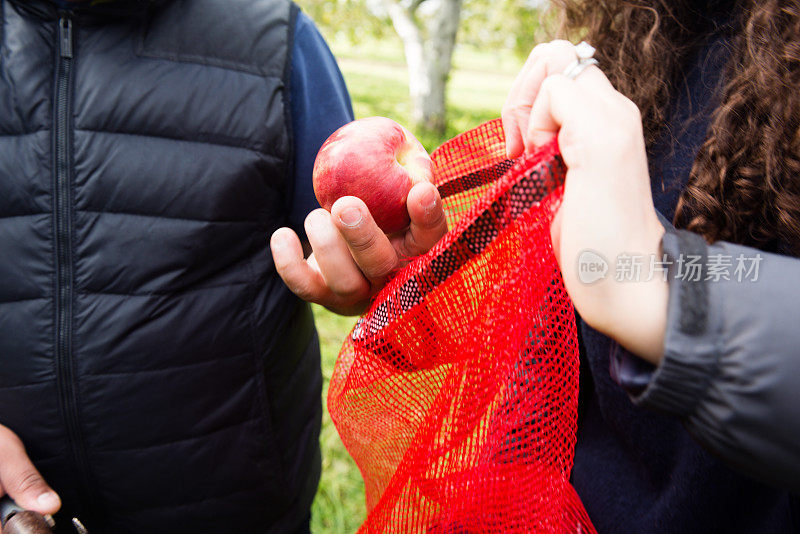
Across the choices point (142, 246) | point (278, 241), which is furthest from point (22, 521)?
point (278, 241)

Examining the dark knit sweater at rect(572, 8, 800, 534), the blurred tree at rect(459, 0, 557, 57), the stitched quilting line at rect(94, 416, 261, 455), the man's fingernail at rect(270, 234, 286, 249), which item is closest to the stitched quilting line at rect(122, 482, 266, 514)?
the stitched quilting line at rect(94, 416, 261, 455)

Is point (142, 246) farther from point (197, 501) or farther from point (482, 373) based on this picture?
point (482, 373)

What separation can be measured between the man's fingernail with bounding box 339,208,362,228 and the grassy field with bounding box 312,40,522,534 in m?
1.94

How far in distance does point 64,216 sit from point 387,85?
12.9m

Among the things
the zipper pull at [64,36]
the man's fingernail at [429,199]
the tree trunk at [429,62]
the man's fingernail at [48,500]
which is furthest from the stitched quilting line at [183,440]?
the tree trunk at [429,62]

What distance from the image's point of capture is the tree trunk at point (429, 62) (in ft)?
28.3

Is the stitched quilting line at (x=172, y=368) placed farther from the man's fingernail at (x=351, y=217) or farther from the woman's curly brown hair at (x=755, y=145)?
the woman's curly brown hair at (x=755, y=145)

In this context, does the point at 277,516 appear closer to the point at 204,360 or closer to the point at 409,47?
the point at 204,360

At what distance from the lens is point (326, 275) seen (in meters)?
1.10

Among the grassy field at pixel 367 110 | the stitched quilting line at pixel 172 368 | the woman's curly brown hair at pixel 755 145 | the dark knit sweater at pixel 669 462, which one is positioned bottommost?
the grassy field at pixel 367 110

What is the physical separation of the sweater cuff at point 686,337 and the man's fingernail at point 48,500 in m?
1.14

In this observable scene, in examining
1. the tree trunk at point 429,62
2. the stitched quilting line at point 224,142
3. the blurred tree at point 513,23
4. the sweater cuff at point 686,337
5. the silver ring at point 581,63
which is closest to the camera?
the sweater cuff at point 686,337

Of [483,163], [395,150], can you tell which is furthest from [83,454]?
[483,163]

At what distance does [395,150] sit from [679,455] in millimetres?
809
